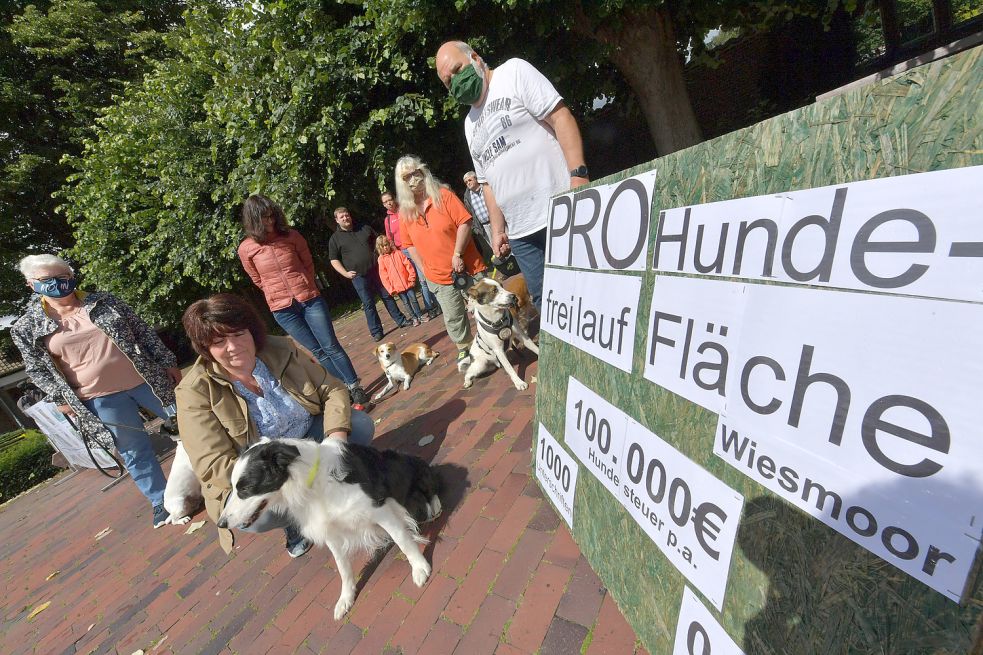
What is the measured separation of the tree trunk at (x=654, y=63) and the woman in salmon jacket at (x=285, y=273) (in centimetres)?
460

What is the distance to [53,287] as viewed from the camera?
297 cm

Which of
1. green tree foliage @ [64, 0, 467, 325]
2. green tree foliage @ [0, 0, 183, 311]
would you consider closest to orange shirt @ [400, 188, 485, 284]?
green tree foliage @ [64, 0, 467, 325]

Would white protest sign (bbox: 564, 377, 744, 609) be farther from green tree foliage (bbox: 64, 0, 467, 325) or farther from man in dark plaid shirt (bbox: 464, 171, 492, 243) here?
green tree foliage (bbox: 64, 0, 467, 325)

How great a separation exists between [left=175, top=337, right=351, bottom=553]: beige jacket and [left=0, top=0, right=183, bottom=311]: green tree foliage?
16.3 meters

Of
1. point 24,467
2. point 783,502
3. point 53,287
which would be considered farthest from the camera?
point 24,467

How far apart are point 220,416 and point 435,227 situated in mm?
2274

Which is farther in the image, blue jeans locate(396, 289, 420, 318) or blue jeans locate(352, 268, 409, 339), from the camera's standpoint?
blue jeans locate(396, 289, 420, 318)

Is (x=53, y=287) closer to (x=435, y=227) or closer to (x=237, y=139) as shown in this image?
(x=435, y=227)

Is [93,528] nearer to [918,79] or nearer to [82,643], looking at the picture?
[82,643]

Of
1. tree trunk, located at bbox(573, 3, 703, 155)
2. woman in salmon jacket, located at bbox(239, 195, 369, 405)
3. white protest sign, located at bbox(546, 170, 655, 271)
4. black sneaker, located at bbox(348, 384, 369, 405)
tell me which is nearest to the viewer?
white protest sign, located at bbox(546, 170, 655, 271)

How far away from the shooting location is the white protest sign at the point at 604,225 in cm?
127

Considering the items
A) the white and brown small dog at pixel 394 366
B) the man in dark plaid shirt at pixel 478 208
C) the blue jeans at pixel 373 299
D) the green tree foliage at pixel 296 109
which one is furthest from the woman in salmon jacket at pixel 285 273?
the green tree foliage at pixel 296 109

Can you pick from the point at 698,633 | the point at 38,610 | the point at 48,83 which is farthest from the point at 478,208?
the point at 48,83

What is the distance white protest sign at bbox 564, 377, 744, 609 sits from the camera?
40.2 inches
